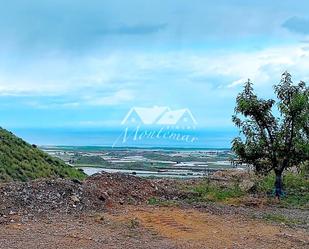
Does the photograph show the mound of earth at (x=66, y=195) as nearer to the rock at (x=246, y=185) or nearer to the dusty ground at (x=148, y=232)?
the dusty ground at (x=148, y=232)

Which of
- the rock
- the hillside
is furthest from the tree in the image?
the hillside

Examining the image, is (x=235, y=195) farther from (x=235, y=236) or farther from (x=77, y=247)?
(x=77, y=247)

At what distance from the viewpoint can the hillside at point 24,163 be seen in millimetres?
25484

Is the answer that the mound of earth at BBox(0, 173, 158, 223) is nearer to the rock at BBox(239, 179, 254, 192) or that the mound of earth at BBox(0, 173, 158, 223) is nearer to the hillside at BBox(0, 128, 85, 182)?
the rock at BBox(239, 179, 254, 192)

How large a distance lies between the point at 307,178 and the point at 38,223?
34.3 ft

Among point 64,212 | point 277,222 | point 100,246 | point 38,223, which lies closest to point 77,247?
point 100,246

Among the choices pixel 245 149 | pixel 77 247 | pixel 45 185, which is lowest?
pixel 77 247

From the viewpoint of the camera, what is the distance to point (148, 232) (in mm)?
10102

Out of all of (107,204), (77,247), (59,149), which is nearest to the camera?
(77,247)

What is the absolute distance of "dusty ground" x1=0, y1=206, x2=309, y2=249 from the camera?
9.24 m

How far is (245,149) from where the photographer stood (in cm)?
1488

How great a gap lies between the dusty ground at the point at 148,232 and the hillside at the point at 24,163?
43.1 feet

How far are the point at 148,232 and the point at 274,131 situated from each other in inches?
246

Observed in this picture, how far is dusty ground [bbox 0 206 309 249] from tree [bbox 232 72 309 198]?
11.1ft
